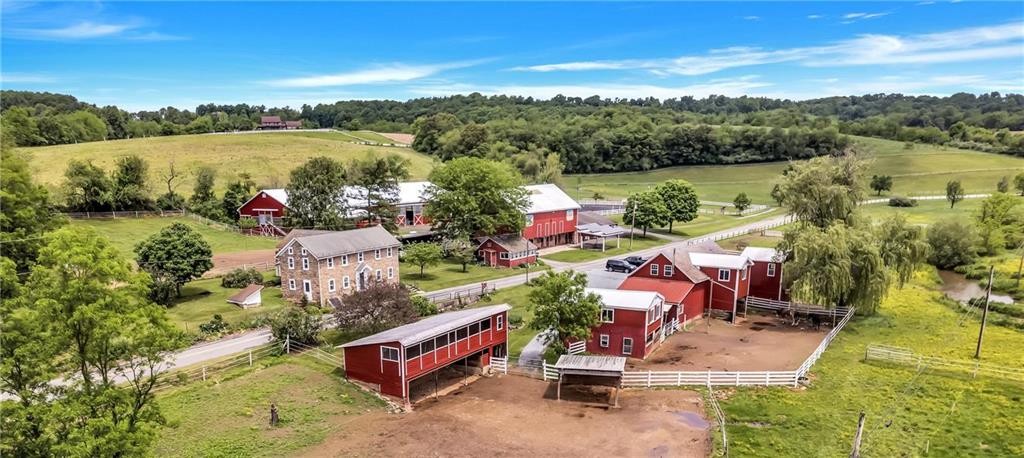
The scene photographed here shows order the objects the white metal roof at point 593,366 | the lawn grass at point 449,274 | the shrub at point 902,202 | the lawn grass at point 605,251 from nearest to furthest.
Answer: the white metal roof at point 593,366 < the lawn grass at point 449,274 < the lawn grass at point 605,251 < the shrub at point 902,202

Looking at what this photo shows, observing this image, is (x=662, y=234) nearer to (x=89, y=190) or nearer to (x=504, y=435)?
(x=504, y=435)

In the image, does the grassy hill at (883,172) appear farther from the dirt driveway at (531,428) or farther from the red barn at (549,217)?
the dirt driveway at (531,428)

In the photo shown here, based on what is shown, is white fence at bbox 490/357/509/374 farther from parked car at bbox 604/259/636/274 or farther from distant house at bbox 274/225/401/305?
parked car at bbox 604/259/636/274

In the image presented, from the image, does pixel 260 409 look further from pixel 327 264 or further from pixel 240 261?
pixel 240 261

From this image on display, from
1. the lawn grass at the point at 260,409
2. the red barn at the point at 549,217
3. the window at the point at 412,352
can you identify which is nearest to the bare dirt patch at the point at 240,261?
the lawn grass at the point at 260,409

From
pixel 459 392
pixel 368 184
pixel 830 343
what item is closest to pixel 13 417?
pixel 459 392

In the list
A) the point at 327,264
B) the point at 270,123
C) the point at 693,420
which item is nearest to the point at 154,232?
the point at 327,264
